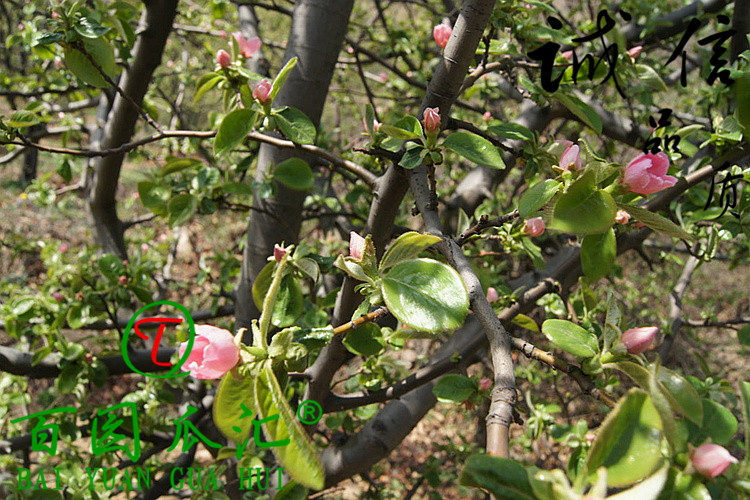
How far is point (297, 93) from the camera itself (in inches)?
44.5

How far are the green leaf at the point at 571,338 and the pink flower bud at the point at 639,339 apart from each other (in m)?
0.03

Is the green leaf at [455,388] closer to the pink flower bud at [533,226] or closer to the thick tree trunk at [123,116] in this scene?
the pink flower bud at [533,226]

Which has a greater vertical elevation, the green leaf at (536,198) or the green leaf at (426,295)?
the green leaf at (536,198)

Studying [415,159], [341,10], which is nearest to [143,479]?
[415,159]

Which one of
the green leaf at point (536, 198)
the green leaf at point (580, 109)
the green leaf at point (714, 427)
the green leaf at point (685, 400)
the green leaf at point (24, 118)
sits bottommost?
the green leaf at point (24, 118)

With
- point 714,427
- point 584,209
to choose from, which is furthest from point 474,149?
point 714,427

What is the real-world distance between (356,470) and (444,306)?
0.94 meters

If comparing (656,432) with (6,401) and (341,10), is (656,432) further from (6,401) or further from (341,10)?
(6,401)

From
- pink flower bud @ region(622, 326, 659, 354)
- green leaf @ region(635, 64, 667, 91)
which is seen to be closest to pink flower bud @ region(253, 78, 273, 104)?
pink flower bud @ region(622, 326, 659, 354)

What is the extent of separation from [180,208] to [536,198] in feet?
2.54

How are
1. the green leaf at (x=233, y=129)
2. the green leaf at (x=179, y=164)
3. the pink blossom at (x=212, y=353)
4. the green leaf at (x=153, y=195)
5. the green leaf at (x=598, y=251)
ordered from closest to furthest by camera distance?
the pink blossom at (x=212, y=353)
the green leaf at (x=598, y=251)
the green leaf at (x=233, y=129)
the green leaf at (x=179, y=164)
the green leaf at (x=153, y=195)

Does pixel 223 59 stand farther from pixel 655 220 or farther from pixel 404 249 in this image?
pixel 655 220

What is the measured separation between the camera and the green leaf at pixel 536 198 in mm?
521

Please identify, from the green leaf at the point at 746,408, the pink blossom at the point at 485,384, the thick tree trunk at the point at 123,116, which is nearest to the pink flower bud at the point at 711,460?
the green leaf at the point at 746,408
